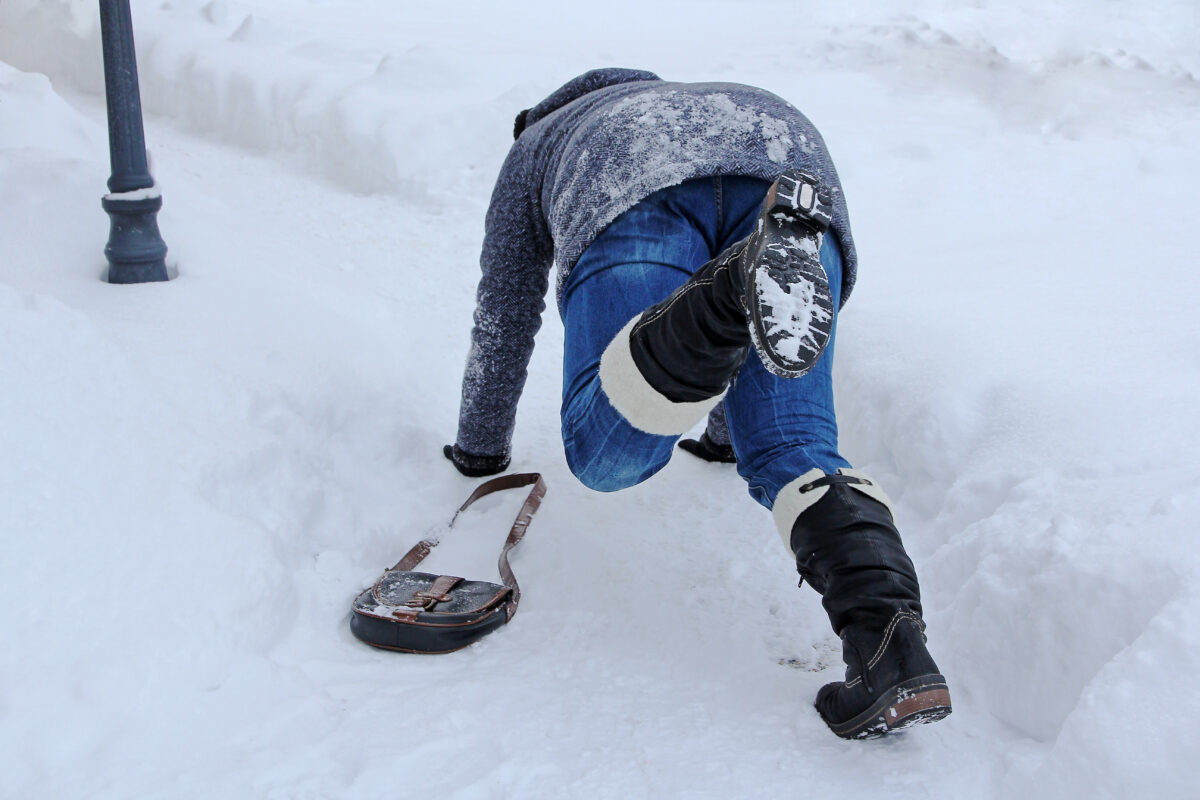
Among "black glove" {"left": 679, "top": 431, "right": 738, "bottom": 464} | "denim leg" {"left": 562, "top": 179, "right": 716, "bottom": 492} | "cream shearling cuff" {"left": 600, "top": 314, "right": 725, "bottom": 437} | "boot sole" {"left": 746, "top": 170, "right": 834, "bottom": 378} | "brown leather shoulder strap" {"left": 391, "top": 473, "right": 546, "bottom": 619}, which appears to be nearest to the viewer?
"boot sole" {"left": 746, "top": 170, "right": 834, "bottom": 378}

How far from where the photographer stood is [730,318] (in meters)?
1.22

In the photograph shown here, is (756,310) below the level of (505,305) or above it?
above

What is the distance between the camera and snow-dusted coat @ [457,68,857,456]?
1.51 metres

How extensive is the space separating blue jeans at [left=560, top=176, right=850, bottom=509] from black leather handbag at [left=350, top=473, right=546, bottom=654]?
0.37 m

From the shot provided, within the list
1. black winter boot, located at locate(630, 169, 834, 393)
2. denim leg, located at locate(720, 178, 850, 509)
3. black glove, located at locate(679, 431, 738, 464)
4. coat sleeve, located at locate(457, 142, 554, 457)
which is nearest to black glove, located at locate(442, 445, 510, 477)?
coat sleeve, located at locate(457, 142, 554, 457)

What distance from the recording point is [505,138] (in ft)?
14.2

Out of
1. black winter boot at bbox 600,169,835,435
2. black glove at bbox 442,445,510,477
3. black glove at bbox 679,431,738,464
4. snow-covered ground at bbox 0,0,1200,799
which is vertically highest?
black winter boot at bbox 600,169,835,435

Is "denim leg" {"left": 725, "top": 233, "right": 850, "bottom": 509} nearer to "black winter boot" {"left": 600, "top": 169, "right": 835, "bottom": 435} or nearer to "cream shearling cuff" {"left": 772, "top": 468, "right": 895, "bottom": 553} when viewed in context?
"cream shearling cuff" {"left": 772, "top": 468, "right": 895, "bottom": 553}

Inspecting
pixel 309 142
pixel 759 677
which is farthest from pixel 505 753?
pixel 309 142

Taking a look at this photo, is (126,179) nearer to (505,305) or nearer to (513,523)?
(505,305)

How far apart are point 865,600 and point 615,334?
21.4 inches

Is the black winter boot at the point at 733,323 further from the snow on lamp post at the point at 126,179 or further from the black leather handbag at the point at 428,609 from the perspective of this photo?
the snow on lamp post at the point at 126,179

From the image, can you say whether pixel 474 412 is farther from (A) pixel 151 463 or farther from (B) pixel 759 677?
(B) pixel 759 677

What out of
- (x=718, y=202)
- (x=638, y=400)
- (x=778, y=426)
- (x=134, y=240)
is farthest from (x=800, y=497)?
(x=134, y=240)
